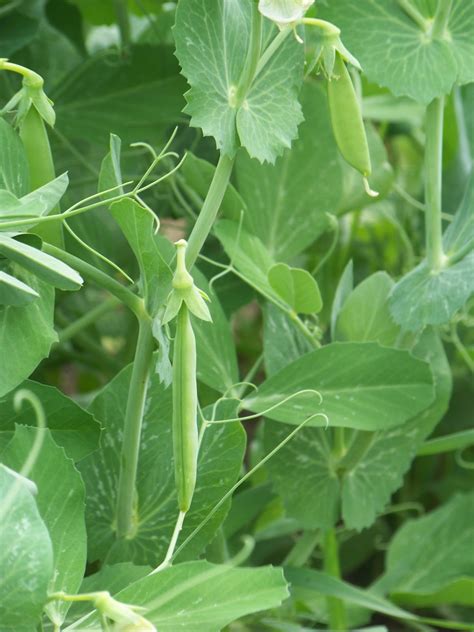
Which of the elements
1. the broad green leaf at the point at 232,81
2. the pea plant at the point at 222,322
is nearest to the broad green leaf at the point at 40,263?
the pea plant at the point at 222,322

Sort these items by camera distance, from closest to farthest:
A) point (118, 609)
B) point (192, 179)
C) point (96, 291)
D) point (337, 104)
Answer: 1. point (118, 609)
2. point (337, 104)
3. point (192, 179)
4. point (96, 291)

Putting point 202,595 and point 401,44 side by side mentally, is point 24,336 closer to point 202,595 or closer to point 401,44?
point 202,595

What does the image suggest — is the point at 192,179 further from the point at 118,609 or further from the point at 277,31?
the point at 118,609

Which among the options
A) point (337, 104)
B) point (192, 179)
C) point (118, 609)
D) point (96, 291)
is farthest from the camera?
point (96, 291)

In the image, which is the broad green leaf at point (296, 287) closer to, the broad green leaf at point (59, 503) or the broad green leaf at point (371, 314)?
the broad green leaf at point (371, 314)

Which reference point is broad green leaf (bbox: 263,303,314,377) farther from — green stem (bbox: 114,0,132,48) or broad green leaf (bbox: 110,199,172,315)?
green stem (bbox: 114,0,132,48)

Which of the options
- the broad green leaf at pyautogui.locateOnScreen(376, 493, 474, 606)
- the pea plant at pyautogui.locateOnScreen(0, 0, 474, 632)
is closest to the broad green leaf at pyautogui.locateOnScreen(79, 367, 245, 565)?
the pea plant at pyautogui.locateOnScreen(0, 0, 474, 632)

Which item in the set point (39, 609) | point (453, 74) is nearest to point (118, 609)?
point (39, 609)

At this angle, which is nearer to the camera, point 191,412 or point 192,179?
point 191,412
